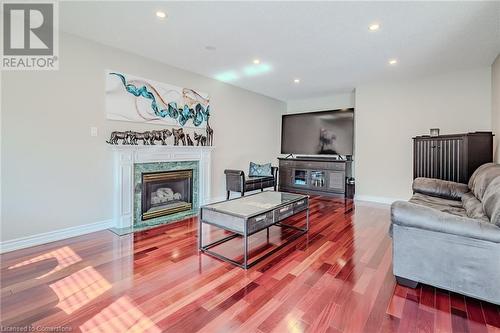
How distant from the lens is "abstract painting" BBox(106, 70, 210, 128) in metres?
3.37

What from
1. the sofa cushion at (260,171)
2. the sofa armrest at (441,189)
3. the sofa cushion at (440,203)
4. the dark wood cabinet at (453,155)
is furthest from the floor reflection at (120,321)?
the dark wood cabinet at (453,155)

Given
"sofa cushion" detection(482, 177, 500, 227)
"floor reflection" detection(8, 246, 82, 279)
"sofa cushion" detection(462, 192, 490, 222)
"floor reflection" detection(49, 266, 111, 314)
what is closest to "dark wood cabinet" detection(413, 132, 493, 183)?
"sofa cushion" detection(462, 192, 490, 222)

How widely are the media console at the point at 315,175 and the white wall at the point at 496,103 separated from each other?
2.40 meters

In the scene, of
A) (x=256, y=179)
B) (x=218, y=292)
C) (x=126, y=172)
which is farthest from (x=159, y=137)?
(x=218, y=292)

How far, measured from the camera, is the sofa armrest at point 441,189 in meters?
3.05

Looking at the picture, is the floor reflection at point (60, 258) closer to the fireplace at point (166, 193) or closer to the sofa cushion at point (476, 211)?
the fireplace at point (166, 193)

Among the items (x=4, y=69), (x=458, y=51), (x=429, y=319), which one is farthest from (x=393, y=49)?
(x=4, y=69)

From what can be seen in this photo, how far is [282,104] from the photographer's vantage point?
679cm

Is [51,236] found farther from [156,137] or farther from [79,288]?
[156,137]

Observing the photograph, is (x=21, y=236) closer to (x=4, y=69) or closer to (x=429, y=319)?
(x=4, y=69)

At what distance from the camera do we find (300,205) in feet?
10.1

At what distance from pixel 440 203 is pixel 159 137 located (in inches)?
150

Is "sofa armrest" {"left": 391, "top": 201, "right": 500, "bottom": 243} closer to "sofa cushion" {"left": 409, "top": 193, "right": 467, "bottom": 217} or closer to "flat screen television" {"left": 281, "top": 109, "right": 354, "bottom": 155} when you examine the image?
"sofa cushion" {"left": 409, "top": 193, "right": 467, "bottom": 217}

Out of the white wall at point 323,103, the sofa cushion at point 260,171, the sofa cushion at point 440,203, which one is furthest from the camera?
the white wall at point 323,103
